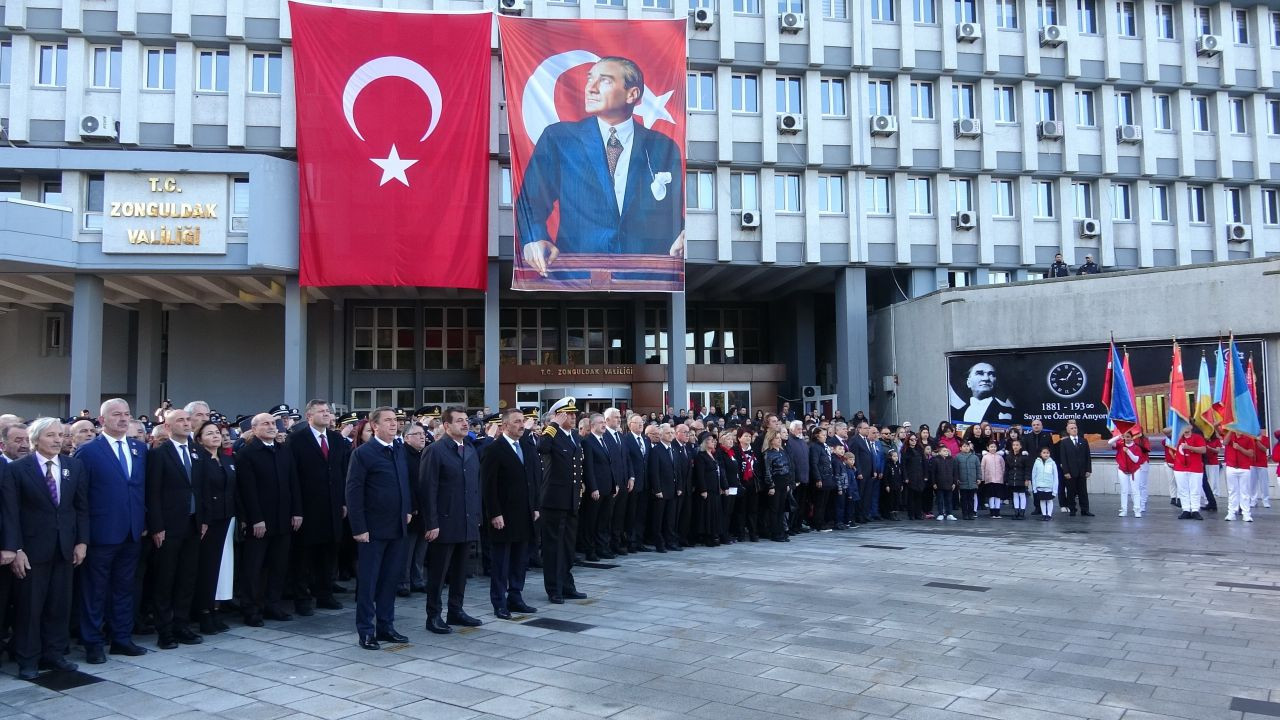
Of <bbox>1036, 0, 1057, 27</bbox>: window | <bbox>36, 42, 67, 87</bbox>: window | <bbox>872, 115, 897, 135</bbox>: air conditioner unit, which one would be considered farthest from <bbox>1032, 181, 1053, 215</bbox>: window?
<bbox>36, 42, 67, 87</bbox>: window

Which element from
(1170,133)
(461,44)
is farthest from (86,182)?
(1170,133)

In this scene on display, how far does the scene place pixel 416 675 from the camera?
5.92 metres

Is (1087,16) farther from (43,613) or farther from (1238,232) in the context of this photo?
(43,613)

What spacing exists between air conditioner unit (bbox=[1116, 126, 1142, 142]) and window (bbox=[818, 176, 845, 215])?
951 cm

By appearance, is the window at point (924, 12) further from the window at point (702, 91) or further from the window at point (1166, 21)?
the window at point (1166, 21)

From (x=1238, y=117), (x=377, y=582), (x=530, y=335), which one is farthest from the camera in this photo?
(x=530, y=335)

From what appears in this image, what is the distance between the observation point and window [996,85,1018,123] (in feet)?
91.2

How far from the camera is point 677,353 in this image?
25.7m

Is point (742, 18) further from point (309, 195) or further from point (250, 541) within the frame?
point (250, 541)

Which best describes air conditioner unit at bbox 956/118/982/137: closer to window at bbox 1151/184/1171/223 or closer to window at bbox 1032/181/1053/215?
window at bbox 1032/181/1053/215

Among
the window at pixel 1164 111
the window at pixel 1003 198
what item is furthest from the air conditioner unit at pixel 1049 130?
the window at pixel 1164 111

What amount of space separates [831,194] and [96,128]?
2061cm

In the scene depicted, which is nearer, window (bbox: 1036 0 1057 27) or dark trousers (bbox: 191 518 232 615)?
dark trousers (bbox: 191 518 232 615)

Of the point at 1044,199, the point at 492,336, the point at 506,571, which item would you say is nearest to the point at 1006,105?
the point at 1044,199
